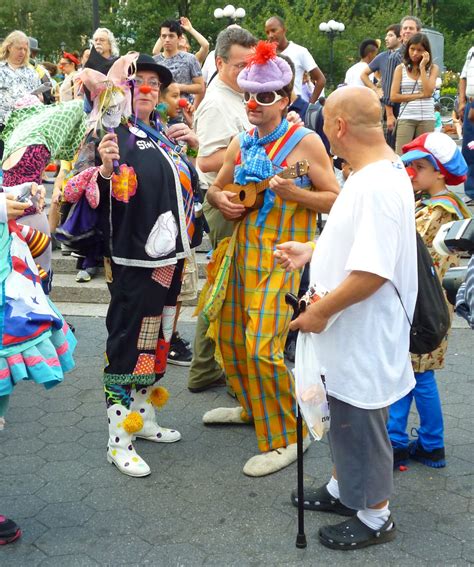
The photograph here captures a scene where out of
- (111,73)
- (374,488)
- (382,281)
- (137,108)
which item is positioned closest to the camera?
(382,281)

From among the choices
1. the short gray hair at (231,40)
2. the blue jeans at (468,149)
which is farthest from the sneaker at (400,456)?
the blue jeans at (468,149)

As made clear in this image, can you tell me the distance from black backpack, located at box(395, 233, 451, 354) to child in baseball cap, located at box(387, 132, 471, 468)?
1.59ft

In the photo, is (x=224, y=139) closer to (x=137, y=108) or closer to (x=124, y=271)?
(x=137, y=108)

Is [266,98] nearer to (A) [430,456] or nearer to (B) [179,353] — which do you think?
(A) [430,456]

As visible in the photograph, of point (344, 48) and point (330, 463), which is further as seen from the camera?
point (344, 48)

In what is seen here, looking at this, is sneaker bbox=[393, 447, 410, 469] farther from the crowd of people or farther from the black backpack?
the black backpack

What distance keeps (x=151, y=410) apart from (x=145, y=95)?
1.67 meters

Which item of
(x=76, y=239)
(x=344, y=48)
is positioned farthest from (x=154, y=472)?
(x=344, y=48)

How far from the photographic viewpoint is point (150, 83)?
386 centimetres

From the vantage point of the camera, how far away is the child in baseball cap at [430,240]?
3787 mm

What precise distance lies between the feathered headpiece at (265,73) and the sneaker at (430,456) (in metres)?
1.94

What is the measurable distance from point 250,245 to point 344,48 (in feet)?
89.7

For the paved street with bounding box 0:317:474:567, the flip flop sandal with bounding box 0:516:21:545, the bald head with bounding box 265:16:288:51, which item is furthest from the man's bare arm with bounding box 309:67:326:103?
the flip flop sandal with bounding box 0:516:21:545

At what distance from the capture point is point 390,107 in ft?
30.3
